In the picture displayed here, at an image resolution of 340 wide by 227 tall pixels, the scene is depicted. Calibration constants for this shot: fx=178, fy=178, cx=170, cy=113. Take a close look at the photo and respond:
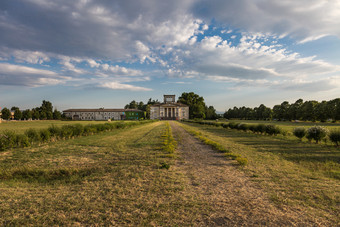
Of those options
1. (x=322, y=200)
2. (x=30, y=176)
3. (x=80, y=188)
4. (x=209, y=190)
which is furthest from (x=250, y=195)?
(x=30, y=176)

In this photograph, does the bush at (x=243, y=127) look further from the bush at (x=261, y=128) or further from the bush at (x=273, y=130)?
the bush at (x=273, y=130)

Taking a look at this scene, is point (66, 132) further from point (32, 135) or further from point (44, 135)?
point (32, 135)

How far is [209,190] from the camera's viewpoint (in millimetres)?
4980

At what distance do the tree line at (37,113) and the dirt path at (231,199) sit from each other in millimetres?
91698

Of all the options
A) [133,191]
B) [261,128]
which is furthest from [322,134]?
[133,191]

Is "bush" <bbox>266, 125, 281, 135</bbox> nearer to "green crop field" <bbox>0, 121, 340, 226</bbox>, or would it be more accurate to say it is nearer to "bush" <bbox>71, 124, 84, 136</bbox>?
"green crop field" <bbox>0, 121, 340, 226</bbox>

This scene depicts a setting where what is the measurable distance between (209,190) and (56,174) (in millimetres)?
5795

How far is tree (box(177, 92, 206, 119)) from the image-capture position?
3755 inches

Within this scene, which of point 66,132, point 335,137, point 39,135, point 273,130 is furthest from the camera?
point 273,130

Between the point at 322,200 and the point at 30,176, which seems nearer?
the point at 322,200

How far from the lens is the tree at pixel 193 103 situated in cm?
9538

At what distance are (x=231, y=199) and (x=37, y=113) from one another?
Answer: 95899mm

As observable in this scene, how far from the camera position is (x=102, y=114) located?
10981 centimetres

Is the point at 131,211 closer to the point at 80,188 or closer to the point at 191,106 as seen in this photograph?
the point at 80,188
